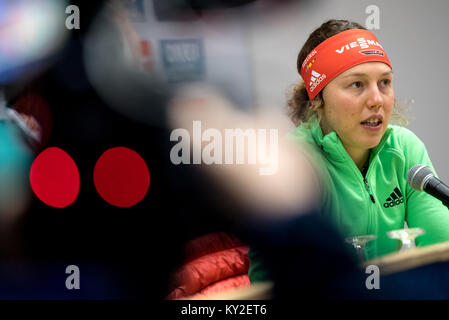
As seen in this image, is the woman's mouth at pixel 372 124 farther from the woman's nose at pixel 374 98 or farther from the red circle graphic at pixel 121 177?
the red circle graphic at pixel 121 177

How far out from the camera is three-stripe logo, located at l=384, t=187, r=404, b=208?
1275mm

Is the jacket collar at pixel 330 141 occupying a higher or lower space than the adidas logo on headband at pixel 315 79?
lower

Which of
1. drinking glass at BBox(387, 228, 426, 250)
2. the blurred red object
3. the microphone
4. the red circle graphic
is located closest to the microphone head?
the microphone

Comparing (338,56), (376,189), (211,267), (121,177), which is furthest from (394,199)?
(121,177)

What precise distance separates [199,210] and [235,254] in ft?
0.48

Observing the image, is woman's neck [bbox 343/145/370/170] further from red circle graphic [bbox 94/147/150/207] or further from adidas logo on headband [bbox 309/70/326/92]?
red circle graphic [bbox 94/147/150/207]

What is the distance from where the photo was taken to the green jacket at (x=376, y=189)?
1.23m

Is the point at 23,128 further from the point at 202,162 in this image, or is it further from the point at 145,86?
the point at 202,162

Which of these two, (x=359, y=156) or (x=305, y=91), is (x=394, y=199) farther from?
(x=305, y=91)

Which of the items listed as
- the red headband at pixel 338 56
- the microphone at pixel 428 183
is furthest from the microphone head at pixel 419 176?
the red headband at pixel 338 56

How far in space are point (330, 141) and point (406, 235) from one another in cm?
29

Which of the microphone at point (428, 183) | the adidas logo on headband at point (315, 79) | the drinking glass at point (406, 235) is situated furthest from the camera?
the adidas logo on headband at point (315, 79)

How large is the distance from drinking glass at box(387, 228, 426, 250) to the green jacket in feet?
0.06

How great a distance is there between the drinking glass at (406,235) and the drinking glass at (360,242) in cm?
5
